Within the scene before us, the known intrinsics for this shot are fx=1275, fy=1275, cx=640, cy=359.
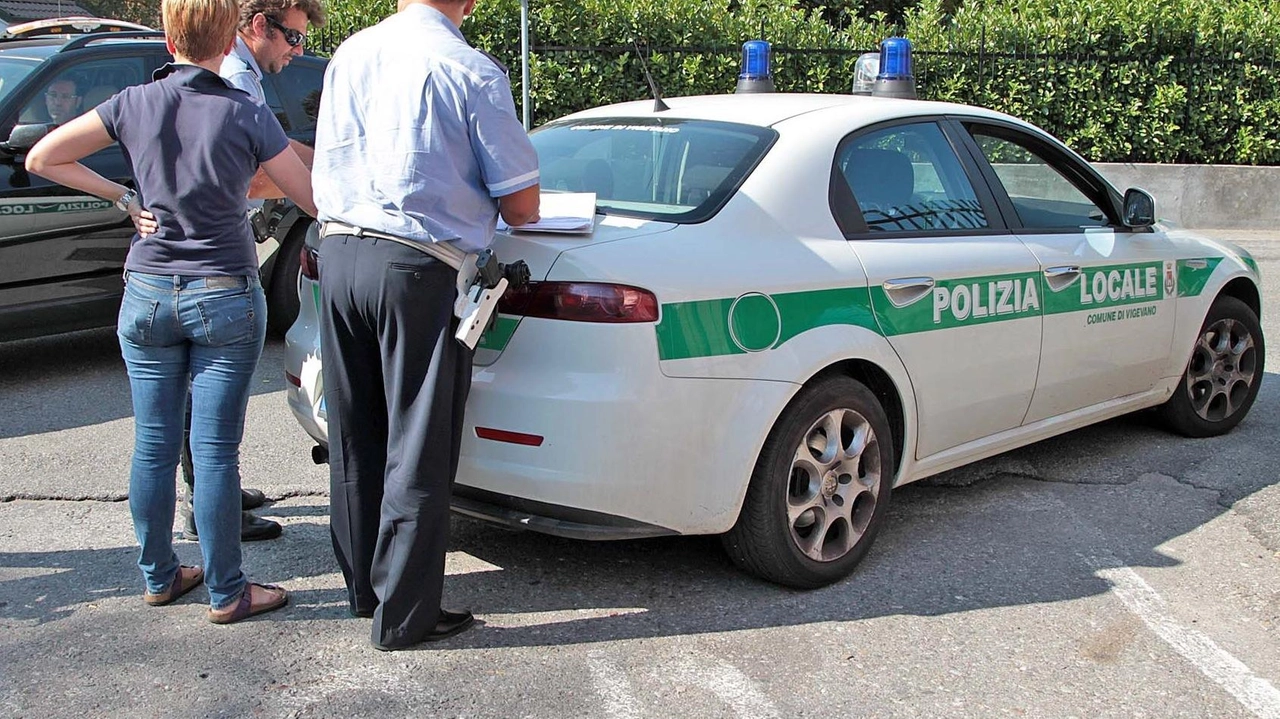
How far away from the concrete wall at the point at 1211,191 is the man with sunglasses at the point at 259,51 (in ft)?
34.1

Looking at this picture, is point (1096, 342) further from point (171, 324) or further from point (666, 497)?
point (171, 324)

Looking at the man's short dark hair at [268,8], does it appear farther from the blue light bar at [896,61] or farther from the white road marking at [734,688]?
Answer: the blue light bar at [896,61]

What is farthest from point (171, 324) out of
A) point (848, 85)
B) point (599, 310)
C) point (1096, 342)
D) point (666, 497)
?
point (848, 85)

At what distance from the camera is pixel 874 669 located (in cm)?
337

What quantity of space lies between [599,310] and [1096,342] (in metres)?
2.32

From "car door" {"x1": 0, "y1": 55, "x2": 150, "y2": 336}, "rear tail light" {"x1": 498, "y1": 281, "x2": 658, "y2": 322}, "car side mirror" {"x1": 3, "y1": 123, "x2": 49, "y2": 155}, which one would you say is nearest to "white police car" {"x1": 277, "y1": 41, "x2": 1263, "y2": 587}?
"rear tail light" {"x1": 498, "y1": 281, "x2": 658, "y2": 322}

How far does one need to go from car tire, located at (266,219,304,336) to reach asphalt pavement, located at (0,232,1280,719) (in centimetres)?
200

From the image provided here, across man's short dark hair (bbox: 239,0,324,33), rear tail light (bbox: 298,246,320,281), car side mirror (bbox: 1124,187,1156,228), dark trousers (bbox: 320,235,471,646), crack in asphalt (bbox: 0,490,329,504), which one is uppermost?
man's short dark hair (bbox: 239,0,324,33)

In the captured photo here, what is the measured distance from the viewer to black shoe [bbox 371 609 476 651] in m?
3.41

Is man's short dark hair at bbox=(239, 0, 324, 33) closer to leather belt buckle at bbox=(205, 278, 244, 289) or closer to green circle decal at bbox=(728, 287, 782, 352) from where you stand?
leather belt buckle at bbox=(205, 278, 244, 289)

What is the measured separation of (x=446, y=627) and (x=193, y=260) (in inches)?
46.8

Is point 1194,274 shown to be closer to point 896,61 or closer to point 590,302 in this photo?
point 896,61

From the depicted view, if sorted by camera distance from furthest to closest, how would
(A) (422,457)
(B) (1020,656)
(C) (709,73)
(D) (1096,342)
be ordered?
(C) (709,73), (D) (1096,342), (B) (1020,656), (A) (422,457)

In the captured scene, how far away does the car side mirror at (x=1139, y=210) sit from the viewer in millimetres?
4918
